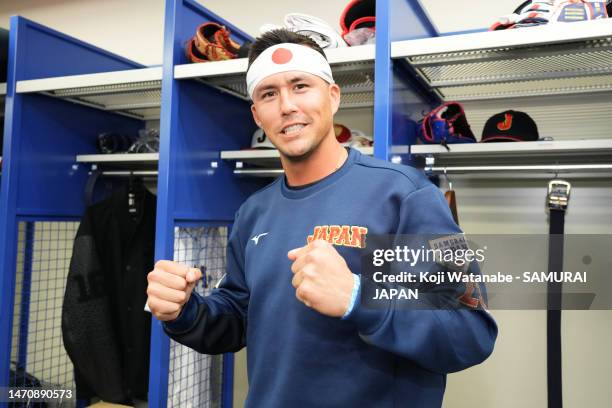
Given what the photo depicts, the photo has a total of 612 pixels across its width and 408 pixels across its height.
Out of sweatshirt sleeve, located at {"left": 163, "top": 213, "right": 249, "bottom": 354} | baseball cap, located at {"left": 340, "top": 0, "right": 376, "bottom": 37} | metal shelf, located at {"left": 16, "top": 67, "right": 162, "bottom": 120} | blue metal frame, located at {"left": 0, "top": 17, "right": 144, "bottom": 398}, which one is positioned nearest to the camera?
sweatshirt sleeve, located at {"left": 163, "top": 213, "right": 249, "bottom": 354}

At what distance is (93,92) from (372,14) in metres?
1.09

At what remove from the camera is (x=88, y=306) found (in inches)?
69.2

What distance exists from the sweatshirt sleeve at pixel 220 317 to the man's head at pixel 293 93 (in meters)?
0.31

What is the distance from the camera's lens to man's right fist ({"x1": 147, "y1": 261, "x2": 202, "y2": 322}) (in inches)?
37.0

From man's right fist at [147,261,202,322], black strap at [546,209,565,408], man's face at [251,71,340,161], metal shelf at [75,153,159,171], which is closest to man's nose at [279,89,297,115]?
man's face at [251,71,340,161]

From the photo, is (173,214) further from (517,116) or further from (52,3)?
(52,3)

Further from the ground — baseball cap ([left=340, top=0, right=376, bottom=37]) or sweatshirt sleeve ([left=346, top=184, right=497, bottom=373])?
baseball cap ([left=340, top=0, right=376, bottom=37])

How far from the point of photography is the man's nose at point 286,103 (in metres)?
0.99

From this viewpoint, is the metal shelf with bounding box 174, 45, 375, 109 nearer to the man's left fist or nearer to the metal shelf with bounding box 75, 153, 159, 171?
the metal shelf with bounding box 75, 153, 159, 171

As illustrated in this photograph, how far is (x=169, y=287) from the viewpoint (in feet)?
3.10

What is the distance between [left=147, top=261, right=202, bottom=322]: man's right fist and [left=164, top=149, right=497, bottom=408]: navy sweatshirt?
7 cm

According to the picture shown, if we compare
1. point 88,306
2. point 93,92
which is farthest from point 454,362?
point 93,92

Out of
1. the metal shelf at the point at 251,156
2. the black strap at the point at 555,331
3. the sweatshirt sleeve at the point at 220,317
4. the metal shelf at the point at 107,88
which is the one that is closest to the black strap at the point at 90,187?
the metal shelf at the point at 107,88

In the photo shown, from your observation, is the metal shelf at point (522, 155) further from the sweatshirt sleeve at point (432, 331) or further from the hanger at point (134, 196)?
the hanger at point (134, 196)
